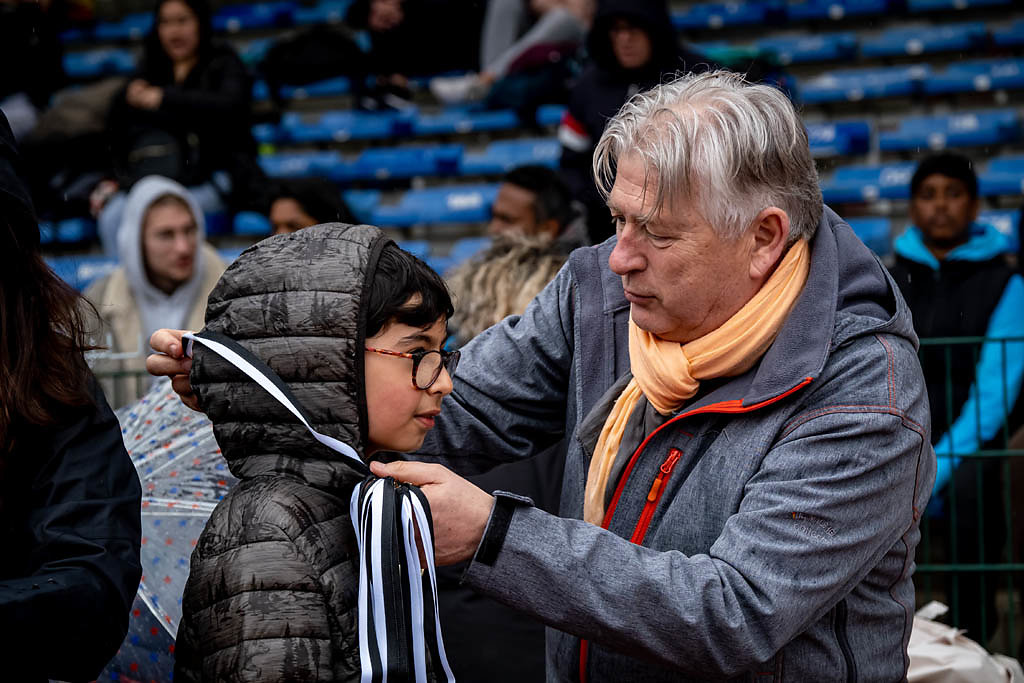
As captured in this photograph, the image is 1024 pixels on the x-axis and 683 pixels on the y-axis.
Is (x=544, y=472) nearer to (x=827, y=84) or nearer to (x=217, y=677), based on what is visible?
(x=217, y=677)

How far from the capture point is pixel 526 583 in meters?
1.75

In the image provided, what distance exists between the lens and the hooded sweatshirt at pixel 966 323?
3.94 metres

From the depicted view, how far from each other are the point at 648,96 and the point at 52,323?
3.74 ft

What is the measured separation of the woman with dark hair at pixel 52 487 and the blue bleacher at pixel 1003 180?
6539 millimetres

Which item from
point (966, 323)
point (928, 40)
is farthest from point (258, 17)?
point (966, 323)

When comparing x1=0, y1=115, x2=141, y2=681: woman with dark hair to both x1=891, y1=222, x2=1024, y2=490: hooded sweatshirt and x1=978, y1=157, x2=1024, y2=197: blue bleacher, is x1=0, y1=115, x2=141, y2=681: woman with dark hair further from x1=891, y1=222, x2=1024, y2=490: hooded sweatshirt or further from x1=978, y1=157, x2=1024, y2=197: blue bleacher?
x1=978, y1=157, x2=1024, y2=197: blue bleacher

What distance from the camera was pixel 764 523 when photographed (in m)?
1.79

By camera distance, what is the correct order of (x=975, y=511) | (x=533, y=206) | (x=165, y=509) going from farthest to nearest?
(x=533, y=206), (x=975, y=511), (x=165, y=509)

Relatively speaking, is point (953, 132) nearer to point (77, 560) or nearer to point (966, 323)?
point (966, 323)

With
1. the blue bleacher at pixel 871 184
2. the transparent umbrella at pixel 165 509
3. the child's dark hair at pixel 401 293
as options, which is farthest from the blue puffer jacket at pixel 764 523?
the blue bleacher at pixel 871 184

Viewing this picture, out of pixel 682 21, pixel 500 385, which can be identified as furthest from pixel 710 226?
pixel 682 21

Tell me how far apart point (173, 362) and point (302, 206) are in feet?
10.9

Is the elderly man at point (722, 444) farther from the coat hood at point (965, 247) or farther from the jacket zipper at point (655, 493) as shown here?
the coat hood at point (965, 247)

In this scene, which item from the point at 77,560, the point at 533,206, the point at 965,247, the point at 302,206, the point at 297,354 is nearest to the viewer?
the point at 77,560
